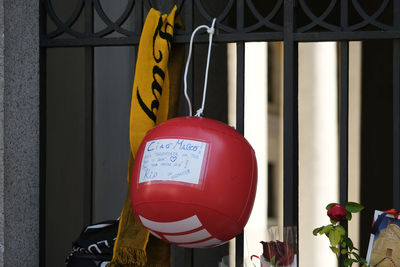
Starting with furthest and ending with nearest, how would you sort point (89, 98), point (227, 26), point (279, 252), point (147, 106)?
1. point (89, 98)
2. point (227, 26)
3. point (147, 106)
4. point (279, 252)

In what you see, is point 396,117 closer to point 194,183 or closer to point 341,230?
point 341,230

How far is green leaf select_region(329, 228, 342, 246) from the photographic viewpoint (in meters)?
2.55

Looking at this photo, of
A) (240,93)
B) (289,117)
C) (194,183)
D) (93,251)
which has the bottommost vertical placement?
(93,251)

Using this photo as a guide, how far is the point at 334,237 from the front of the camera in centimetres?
256

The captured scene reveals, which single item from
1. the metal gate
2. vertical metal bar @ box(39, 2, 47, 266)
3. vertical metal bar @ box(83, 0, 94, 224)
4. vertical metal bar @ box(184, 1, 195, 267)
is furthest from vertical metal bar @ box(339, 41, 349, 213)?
vertical metal bar @ box(39, 2, 47, 266)

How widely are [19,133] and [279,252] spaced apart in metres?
1.30

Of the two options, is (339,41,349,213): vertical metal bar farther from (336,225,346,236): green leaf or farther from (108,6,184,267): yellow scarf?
(108,6,184,267): yellow scarf

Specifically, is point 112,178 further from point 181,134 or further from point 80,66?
point 181,134

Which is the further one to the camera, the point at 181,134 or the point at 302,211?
the point at 302,211

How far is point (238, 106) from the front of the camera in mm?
2928

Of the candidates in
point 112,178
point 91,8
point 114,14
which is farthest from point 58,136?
point 91,8

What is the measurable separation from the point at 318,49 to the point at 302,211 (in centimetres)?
174

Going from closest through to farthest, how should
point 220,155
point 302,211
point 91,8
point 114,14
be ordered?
point 220,155, point 91,8, point 114,14, point 302,211

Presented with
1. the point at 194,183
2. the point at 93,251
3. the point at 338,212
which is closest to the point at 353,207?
the point at 338,212
